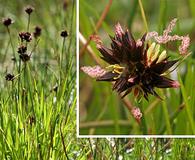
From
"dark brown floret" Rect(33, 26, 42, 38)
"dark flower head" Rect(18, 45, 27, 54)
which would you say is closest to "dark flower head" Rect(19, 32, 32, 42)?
"dark flower head" Rect(18, 45, 27, 54)

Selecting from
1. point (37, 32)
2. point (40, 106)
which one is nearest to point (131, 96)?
point (40, 106)

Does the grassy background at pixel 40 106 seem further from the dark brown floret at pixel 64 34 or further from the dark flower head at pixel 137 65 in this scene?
the dark flower head at pixel 137 65

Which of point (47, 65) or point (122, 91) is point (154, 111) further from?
point (47, 65)

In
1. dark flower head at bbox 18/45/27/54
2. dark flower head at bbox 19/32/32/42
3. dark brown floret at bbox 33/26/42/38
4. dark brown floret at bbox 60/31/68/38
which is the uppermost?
dark brown floret at bbox 33/26/42/38

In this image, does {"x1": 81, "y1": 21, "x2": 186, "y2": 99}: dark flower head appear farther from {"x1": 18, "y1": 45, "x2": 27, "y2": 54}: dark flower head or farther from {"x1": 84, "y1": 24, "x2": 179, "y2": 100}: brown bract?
{"x1": 18, "y1": 45, "x2": 27, "y2": 54}: dark flower head

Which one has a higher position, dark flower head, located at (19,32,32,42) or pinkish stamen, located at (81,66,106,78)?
dark flower head, located at (19,32,32,42)

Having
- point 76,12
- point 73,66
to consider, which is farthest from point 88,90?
point 76,12

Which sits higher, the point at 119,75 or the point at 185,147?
the point at 119,75
